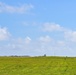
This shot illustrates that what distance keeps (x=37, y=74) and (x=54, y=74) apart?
2561mm

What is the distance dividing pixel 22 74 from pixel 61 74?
5911mm

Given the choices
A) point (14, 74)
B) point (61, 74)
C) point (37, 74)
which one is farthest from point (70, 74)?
point (14, 74)

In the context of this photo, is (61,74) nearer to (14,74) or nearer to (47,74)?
(47,74)

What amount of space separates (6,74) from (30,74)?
3629mm

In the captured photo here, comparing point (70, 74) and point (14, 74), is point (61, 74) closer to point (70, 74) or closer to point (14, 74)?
point (70, 74)

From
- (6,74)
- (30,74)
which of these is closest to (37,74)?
(30,74)

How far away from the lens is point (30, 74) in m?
48.4

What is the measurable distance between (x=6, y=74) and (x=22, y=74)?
242 centimetres

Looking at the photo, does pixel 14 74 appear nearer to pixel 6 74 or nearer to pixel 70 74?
pixel 6 74

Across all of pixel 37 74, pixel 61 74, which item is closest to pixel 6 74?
pixel 37 74

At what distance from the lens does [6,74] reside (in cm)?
4806

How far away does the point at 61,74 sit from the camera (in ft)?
→ 158

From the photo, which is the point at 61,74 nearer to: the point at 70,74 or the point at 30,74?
the point at 70,74

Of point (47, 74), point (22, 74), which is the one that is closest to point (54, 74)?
point (47, 74)
